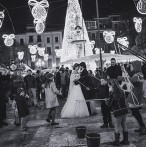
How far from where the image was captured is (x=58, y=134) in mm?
7438

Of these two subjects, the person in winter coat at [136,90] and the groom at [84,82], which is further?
the groom at [84,82]

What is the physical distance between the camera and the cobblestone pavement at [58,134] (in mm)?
6496

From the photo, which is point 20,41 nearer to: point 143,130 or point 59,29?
point 59,29

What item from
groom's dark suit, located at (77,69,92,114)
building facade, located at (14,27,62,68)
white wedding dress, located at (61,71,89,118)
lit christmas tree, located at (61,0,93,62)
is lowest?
white wedding dress, located at (61,71,89,118)

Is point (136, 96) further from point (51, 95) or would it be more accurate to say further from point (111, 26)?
point (111, 26)

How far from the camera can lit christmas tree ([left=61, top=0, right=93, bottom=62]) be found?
2202 cm

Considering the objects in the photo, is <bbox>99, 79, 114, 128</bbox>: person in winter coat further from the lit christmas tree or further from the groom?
the lit christmas tree

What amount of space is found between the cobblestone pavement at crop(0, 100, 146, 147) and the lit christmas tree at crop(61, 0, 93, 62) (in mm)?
13585

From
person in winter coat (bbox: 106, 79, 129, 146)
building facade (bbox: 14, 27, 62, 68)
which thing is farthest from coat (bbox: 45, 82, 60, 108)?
building facade (bbox: 14, 27, 62, 68)

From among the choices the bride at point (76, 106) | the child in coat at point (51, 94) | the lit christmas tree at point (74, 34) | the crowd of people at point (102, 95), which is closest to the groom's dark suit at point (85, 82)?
the crowd of people at point (102, 95)

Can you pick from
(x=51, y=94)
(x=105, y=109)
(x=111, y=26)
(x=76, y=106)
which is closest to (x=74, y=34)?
(x=76, y=106)

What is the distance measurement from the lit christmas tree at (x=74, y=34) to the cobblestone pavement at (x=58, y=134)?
13.6m

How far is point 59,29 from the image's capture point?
215 ft

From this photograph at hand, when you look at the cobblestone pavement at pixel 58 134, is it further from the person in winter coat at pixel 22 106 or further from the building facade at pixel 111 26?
the building facade at pixel 111 26
